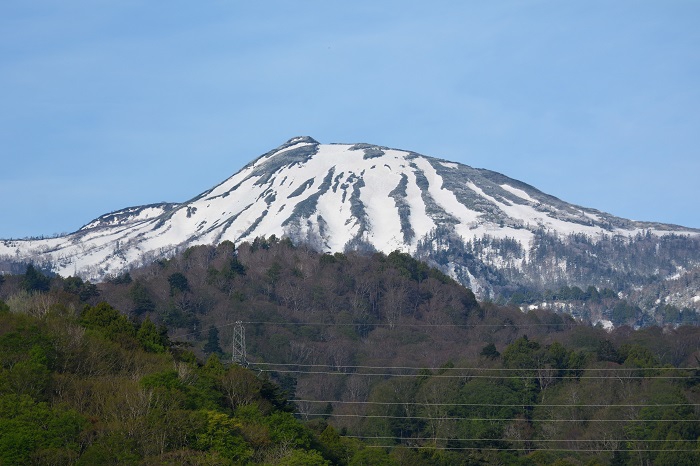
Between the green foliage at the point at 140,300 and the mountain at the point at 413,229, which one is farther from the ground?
the mountain at the point at 413,229

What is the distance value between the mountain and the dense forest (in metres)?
46.7

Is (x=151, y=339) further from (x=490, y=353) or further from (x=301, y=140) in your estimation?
(x=301, y=140)

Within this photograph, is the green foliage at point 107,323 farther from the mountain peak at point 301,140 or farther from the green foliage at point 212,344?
the mountain peak at point 301,140

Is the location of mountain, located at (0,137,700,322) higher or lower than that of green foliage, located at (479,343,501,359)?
higher

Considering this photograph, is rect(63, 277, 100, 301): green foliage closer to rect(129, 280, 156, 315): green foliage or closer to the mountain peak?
rect(129, 280, 156, 315): green foliage

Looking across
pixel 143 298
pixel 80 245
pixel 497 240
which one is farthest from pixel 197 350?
pixel 80 245

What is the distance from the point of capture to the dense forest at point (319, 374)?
37094 millimetres

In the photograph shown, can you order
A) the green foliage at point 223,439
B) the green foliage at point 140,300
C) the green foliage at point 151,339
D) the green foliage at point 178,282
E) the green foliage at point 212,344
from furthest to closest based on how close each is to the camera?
the green foliage at point 178,282
the green foliage at point 140,300
the green foliage at point 212,344
the green foliage at point 151,339
the green foliage at point 223,439

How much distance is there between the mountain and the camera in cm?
14975

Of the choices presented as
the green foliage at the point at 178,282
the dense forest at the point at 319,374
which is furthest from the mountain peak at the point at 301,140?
the green foliage at the point at 178,282

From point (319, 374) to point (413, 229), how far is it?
86428mm

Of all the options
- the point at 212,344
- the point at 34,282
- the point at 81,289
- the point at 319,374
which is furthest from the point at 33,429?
the point at 34,282

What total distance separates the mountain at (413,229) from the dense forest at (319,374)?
4669cm

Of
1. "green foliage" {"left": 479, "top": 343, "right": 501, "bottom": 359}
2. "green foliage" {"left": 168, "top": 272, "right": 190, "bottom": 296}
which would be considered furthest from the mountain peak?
"green foliage" {"left": 479, "top": 343, "right": 501, "bottom": 359}
